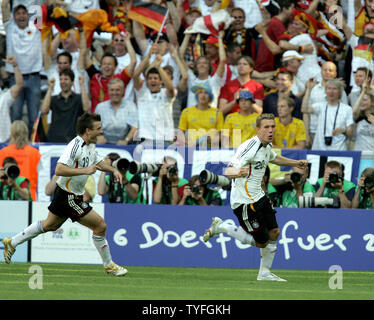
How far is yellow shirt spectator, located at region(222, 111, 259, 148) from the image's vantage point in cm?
1469

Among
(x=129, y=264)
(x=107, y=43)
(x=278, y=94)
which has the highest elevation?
(x=107, y=43)

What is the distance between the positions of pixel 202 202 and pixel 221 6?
4.55 metres

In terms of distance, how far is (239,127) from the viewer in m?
14.7

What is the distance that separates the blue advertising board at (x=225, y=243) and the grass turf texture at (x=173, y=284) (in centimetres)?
52

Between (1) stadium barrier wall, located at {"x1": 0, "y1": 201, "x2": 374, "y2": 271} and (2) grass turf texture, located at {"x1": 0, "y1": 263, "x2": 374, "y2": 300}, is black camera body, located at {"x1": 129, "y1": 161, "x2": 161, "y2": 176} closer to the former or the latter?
(1) stadium barrier wall, located at {"x1": 0, "y1": 201, "x2": 374, "y2": 271}

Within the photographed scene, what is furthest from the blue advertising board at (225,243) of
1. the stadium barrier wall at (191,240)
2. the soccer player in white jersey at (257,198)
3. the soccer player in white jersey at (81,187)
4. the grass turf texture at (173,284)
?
the soccer player in white jersey at (257,198)

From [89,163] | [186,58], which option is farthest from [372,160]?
[89,163]

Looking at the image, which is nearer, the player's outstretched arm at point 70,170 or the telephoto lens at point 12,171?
the player's outstretched arm at point 70,170

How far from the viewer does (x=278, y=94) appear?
606 inches

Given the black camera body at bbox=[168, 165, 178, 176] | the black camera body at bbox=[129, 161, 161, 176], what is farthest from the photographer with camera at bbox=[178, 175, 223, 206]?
the black camera body at bbox=[129, 161, 161, 176]

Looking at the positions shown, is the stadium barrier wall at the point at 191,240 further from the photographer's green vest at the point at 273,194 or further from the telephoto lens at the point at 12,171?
the telephoto lens at the point at 12,171

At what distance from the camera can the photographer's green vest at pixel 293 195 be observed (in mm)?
13859

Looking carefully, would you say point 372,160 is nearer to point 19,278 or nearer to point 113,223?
point 113,223

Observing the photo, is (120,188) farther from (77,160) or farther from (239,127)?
(77,160)
